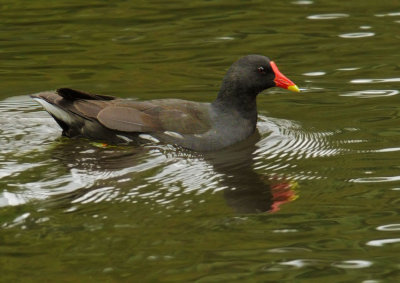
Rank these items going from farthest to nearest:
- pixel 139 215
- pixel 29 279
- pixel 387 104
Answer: pixel 387 104, pixel 139 215, pixel 29 279

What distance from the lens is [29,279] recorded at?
4.78 metres

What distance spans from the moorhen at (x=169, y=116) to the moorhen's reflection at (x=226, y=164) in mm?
101

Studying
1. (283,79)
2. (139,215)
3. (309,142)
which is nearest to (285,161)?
(309,142)

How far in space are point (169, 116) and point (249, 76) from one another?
849 millimetres

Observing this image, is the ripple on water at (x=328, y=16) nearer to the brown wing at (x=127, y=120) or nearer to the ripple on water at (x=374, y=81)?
the ripple on water at (x=374, y=81)

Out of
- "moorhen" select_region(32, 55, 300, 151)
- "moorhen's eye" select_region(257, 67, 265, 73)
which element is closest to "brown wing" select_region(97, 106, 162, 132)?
"moorhen" select_region(32, 55, 300, 151)

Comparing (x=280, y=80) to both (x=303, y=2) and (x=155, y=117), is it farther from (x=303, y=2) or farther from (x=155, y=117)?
(x=303, y=2)

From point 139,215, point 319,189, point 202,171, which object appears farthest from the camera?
point 202,171

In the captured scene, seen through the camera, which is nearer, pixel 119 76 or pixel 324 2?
pixel 119 76

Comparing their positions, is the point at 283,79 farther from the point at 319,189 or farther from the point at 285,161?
the point at 319,189

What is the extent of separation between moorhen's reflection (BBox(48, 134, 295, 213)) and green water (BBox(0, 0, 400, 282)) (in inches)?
0.8

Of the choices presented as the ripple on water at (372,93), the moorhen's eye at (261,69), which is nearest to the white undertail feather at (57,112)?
the moorhen's eye at (261,69)

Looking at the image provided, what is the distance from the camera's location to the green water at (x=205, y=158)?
5074 millimetres

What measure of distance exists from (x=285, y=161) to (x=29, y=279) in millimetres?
2953
